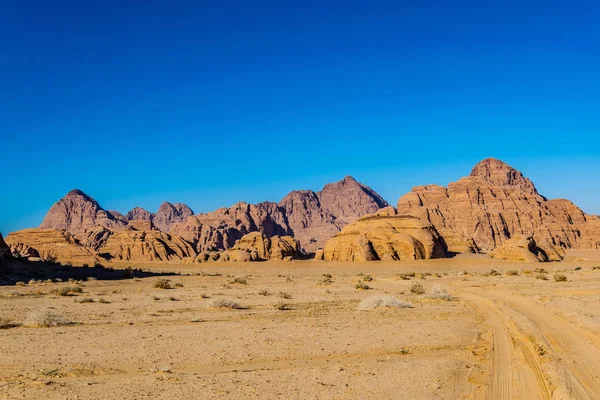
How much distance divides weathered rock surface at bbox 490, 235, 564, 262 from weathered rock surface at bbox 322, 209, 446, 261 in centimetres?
789

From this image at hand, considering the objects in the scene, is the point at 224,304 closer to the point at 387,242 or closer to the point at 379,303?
the point at 379,303

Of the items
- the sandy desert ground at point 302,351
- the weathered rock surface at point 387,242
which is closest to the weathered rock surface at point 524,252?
the weathered rock surface at point 387,242

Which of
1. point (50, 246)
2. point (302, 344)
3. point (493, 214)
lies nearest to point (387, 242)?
point (302, 344)

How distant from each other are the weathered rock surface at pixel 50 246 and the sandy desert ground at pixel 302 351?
6048 centimetres

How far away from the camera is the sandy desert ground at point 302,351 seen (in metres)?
7.48

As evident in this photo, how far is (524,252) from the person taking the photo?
5762 cm

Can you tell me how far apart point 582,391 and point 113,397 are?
748 cm

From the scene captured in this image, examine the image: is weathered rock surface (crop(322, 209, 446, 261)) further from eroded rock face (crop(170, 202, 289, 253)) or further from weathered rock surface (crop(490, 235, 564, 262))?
eroded rock face (crop(170, 202, 289, 253))

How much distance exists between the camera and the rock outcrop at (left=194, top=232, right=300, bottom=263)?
7262 cm

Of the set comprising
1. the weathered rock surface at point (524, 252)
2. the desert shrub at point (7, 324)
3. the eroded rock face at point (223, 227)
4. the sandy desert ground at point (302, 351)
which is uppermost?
the eroded rock face at point (223, 227)

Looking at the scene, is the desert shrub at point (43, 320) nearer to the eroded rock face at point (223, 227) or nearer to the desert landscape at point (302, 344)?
the desert landscape at point (302, 344)

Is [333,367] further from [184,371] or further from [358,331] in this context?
[358,331]

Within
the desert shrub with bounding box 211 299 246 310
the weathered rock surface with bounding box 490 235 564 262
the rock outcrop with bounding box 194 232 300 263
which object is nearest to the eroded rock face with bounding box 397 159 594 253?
the rock outcrop with bounding box 194 232 300 263

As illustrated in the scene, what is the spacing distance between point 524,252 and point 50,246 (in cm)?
7455
